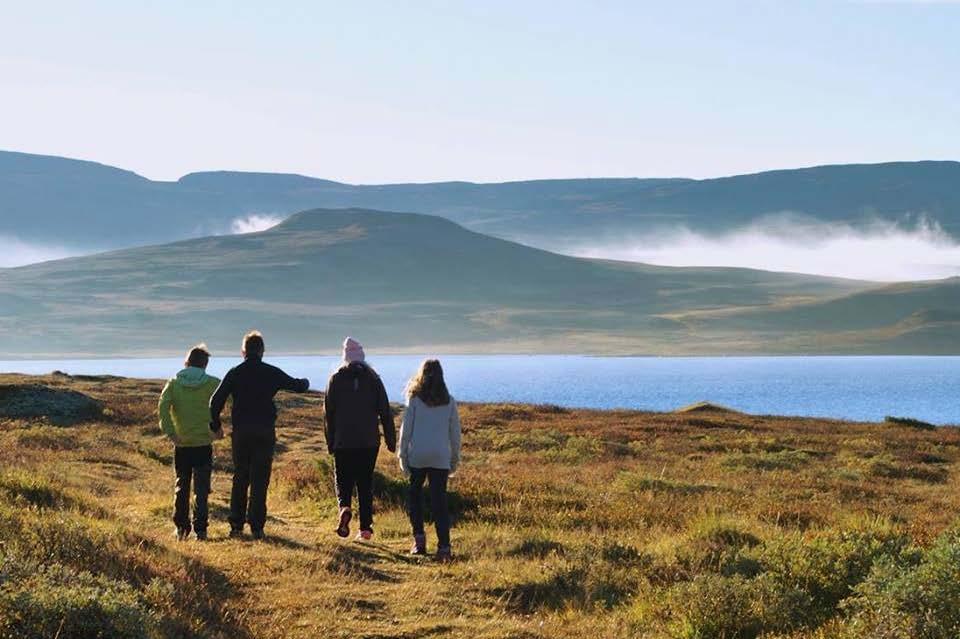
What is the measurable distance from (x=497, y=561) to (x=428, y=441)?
5.80 ft

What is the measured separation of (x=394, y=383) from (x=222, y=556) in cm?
15389

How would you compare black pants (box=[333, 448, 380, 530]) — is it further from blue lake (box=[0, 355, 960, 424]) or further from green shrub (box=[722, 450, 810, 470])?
blue lake (box=[0, 355, 960, 424])

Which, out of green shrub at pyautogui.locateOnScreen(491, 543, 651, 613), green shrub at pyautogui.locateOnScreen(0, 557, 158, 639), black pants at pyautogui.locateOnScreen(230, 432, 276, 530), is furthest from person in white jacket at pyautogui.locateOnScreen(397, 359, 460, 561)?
green shrub at pyautogui.locateOnScreen(0, 557, 158, 639)

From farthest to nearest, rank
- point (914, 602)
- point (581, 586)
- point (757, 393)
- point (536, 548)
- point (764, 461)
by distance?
A: point (757, 393), point (764, 461), point (536, 548), point (581, 586), point (914, 602)

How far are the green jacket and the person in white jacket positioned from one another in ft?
9.69

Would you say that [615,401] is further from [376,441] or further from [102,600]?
[102,600]

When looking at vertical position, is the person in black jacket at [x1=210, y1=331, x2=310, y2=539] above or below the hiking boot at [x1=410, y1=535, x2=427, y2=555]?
above

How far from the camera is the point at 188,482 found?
50.0 ft

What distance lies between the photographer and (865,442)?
133 ft

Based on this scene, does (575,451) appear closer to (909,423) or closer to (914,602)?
(914,602)

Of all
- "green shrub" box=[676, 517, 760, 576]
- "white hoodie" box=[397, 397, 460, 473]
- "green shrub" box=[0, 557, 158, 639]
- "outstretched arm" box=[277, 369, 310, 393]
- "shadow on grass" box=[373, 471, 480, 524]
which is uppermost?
"outstretched arm" box=[277, 369, 310, 393]

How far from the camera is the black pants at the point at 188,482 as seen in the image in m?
15.0

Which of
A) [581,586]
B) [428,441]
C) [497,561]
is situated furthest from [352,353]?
[581,586]

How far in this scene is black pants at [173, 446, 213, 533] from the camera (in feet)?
49.2
